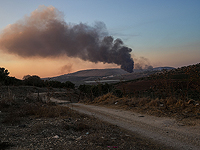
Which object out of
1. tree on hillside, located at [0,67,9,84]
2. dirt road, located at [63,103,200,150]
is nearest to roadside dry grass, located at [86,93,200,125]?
dirt road, located at [63,103,200,150]

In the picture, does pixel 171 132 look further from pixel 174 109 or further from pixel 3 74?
pixel 3 74

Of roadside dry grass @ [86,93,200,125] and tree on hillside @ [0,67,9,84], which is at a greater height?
tree on hillside @ [0,67,9,84]

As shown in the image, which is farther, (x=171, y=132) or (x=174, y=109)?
(x=174, y=109)

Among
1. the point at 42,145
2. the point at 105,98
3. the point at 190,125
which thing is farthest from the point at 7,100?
the point at 190,125

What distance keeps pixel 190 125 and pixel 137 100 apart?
6302 mm

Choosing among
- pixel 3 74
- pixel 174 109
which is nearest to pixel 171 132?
pixel 174 109

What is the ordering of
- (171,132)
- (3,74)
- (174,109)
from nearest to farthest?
1. (171,132)
2. (174,109)
3. (3,74)

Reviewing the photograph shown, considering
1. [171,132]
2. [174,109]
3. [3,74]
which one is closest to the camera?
[171,132]

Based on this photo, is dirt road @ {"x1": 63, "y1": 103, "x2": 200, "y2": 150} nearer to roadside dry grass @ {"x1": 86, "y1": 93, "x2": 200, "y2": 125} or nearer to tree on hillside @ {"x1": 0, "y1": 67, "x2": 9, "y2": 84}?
roadside dry grass @ {"x1": 86, "y1": 93, "x2": 200, "y2": 125}

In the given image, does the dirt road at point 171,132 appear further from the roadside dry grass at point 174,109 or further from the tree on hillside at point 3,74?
the tree on hillside at point 3,74

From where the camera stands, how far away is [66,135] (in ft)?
20.2

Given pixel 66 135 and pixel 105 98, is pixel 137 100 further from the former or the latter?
pixel 66 135

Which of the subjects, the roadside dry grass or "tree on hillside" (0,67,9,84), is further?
"tree on hillside" (0,67,9,84)

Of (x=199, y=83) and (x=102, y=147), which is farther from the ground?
(x=199, y=83)
